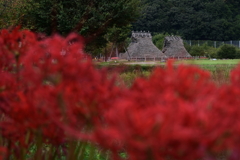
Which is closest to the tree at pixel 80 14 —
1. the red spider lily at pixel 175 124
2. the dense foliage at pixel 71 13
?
the dense foliage at pixel 71 13

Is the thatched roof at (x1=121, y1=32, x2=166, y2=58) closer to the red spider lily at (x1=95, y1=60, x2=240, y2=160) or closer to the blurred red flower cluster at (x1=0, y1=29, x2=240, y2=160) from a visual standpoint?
the blurred red flower cluster at (x1=0, y1=29, x2=240, y2=160)

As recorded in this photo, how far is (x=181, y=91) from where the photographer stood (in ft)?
3.28

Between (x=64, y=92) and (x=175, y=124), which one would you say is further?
(x=64, y=92)

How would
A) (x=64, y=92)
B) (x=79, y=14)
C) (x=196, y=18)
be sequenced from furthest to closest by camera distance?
1. (x=196, y=18)
2. (x=79, y=14)
3. (x=64, y=92)

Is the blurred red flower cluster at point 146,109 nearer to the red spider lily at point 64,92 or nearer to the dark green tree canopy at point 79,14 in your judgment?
the red spider lily at point 64,92

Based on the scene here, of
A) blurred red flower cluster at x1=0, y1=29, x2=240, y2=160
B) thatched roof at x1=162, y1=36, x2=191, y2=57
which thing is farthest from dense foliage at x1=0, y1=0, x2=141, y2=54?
thatched roof at x1=162, y1=36, x2=191, y2=57

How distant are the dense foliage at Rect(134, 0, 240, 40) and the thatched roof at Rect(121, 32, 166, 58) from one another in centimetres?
2401

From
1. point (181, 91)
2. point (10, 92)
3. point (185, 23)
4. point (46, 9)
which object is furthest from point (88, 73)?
point (185, 23)

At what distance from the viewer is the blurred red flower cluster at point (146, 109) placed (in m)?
0.82

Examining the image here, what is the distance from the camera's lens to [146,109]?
2.85 ft

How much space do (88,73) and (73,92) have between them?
0.07m

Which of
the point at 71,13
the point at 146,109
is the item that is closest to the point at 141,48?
the point at 71,13

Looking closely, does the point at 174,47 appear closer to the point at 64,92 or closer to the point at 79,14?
the point at 79,14

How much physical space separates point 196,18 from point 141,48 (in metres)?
28.8
